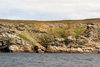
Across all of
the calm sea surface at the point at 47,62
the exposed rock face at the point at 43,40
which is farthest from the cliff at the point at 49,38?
the calm sea surface at the point at 47,62

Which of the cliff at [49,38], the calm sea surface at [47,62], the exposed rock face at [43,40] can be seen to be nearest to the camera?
the calm sea surface at [47,62]

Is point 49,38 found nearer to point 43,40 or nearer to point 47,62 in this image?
point 43,40

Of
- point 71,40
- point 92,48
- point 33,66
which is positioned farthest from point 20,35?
point 33,66

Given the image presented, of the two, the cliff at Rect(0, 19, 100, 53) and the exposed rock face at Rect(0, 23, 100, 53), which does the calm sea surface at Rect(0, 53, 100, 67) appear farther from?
the cliff at Rect(0, 19, 100, 53)

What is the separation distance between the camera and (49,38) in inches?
4882

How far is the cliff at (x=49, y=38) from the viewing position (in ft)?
370

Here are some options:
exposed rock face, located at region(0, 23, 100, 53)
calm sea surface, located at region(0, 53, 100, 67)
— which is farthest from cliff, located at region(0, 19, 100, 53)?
calm sea surface, located at region(0, 53, 100, 67)

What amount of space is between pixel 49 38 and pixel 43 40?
3.55m

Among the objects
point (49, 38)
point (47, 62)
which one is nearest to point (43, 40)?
point (49, 38)

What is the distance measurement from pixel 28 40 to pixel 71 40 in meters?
22.5

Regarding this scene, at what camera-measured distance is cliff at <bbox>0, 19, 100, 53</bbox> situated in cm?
11262

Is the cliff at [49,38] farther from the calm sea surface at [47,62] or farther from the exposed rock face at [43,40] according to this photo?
the calm sea surface at [47,62]

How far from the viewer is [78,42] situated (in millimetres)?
118375

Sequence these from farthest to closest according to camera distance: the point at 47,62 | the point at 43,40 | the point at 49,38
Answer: the point at 49,38 < the point at 43,40 < the point at 47,62
